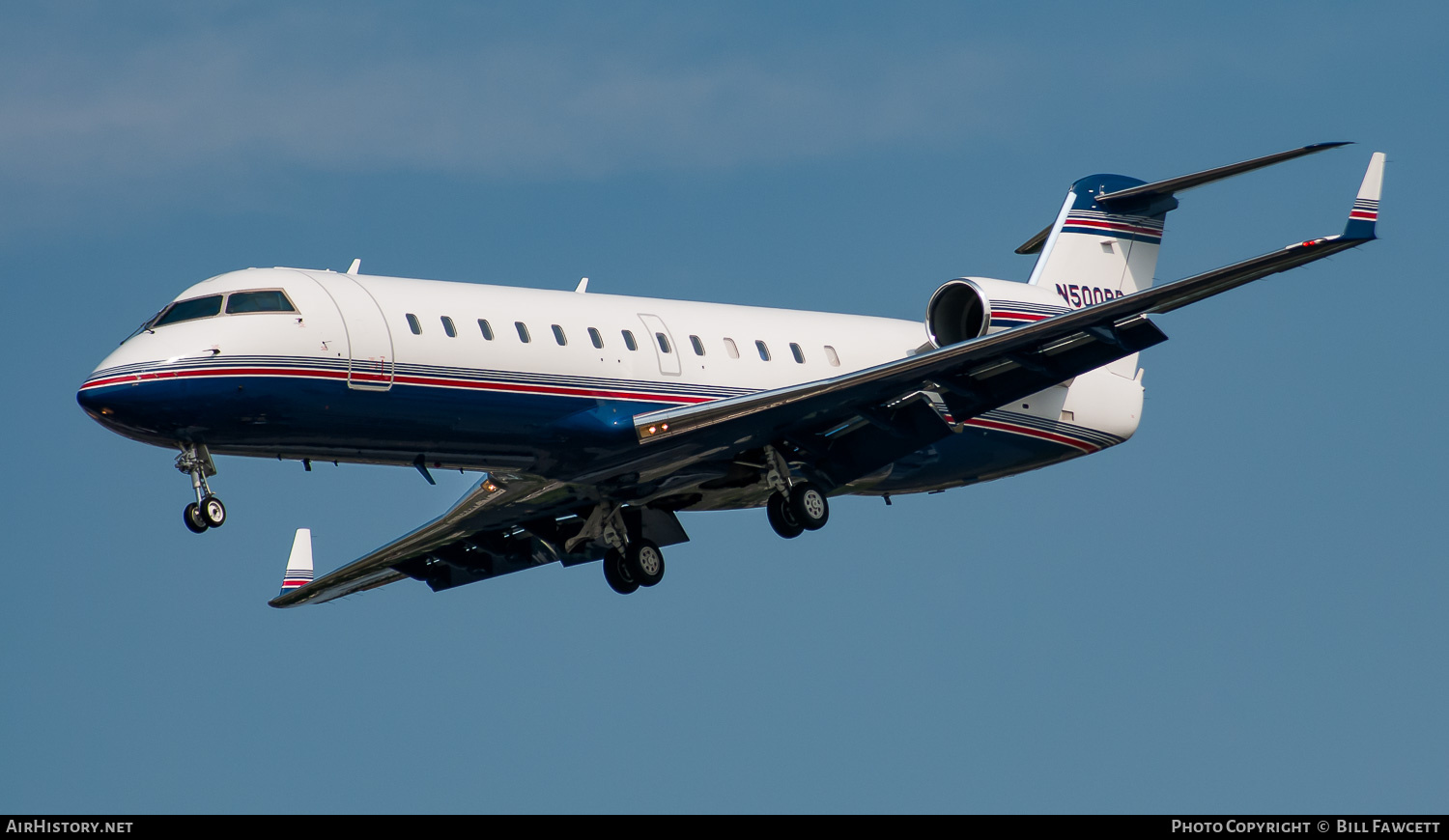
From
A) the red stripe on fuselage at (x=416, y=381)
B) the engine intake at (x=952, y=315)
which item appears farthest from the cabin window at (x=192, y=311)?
the engine intake at (x=952, y=315)

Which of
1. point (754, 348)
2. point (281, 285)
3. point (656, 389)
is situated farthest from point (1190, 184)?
point (281, 285)

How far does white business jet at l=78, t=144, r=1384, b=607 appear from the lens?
73.2 ft

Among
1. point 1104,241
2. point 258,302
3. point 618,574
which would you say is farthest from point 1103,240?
point 258,302

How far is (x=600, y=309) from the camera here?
24.6 meters

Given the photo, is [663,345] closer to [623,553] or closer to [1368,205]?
[623,553]

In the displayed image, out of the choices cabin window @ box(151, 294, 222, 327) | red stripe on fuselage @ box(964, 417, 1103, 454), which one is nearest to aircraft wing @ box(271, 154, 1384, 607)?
red stripe on fuselage @ box(964, 417, 1103, 454)

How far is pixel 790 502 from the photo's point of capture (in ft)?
84.4

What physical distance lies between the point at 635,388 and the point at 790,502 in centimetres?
285

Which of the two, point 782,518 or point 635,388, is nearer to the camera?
point 635,388

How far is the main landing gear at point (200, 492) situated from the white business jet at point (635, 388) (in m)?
0.02

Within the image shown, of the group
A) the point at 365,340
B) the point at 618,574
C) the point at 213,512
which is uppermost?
the point at 365,340

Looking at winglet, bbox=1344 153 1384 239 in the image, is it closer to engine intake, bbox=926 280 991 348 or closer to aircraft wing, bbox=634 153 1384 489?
aircraft wing, bbox=634 153 1384 489

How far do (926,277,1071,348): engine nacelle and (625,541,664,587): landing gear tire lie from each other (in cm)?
486
